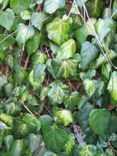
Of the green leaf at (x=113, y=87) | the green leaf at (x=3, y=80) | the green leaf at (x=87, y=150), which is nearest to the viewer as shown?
the green leaf at (x=113, y=87)

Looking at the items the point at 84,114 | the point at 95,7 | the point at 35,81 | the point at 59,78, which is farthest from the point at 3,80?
the point at 95,7

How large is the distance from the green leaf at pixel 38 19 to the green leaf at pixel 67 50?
127mm

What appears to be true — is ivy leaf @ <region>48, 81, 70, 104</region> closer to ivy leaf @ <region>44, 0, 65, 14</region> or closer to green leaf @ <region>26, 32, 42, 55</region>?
green leaf @ <region>26, 32, 42, 55</region>

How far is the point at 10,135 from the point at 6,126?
44 millimetres

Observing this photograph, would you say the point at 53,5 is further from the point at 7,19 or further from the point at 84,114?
the point at 84,114

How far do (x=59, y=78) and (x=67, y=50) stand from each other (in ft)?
0.39

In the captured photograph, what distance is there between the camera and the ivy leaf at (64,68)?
1308mm

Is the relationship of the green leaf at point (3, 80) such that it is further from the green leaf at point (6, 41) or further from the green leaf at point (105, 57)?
the green leaf at point (105, 57)

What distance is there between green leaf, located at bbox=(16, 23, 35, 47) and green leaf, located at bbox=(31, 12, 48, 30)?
1.4 inches

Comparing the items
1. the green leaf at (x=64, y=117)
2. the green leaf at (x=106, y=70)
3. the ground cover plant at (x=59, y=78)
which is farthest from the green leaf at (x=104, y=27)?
the green leaf at (x=64, y=117)

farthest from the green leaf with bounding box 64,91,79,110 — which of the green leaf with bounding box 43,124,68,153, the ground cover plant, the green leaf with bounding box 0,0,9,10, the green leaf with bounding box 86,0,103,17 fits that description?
the green leaf with bounding box 0,0,9,10

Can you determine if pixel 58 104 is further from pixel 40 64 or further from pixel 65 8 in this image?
pixel 65 8

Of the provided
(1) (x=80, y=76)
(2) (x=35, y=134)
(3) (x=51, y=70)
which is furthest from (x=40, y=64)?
(2) (x=35, y=134)

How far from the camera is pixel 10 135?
1437 mm
